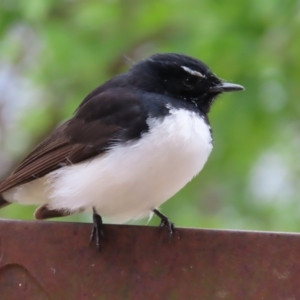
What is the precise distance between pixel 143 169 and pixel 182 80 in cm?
67

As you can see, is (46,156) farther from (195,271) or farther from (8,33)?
(8,33)

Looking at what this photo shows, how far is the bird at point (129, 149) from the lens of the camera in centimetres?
335

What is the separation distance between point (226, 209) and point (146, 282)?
3619mm

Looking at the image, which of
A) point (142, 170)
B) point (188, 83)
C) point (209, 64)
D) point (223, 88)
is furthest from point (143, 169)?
point (209, 64)

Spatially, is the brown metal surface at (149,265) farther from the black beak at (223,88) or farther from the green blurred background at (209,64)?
the green blurred background at (209,64)

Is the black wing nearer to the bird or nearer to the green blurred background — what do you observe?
the bird

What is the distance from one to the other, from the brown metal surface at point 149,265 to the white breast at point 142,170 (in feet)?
1.77

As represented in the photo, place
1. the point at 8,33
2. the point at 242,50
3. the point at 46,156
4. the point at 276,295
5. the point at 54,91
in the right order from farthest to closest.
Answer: the point at 54,91, the point at 8,33, the point at 242,50, the point at 46,156, the point at 276,295

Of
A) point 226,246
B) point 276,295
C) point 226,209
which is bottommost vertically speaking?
point 276,295

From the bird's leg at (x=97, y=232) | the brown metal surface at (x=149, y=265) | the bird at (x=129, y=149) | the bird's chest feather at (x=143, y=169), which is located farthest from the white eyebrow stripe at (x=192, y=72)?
the brown metal surface at (x=149, y=265)

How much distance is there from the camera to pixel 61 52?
17.3ft

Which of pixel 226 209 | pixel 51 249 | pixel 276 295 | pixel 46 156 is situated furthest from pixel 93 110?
pixel 226 209

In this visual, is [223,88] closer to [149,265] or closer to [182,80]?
[182,80]

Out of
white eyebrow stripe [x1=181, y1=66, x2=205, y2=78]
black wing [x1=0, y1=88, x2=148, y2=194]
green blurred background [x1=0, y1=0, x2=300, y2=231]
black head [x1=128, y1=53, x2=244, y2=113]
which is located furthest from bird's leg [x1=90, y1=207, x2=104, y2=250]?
green blurred background [x1=0, y1=0, x2=300, y2=231]
